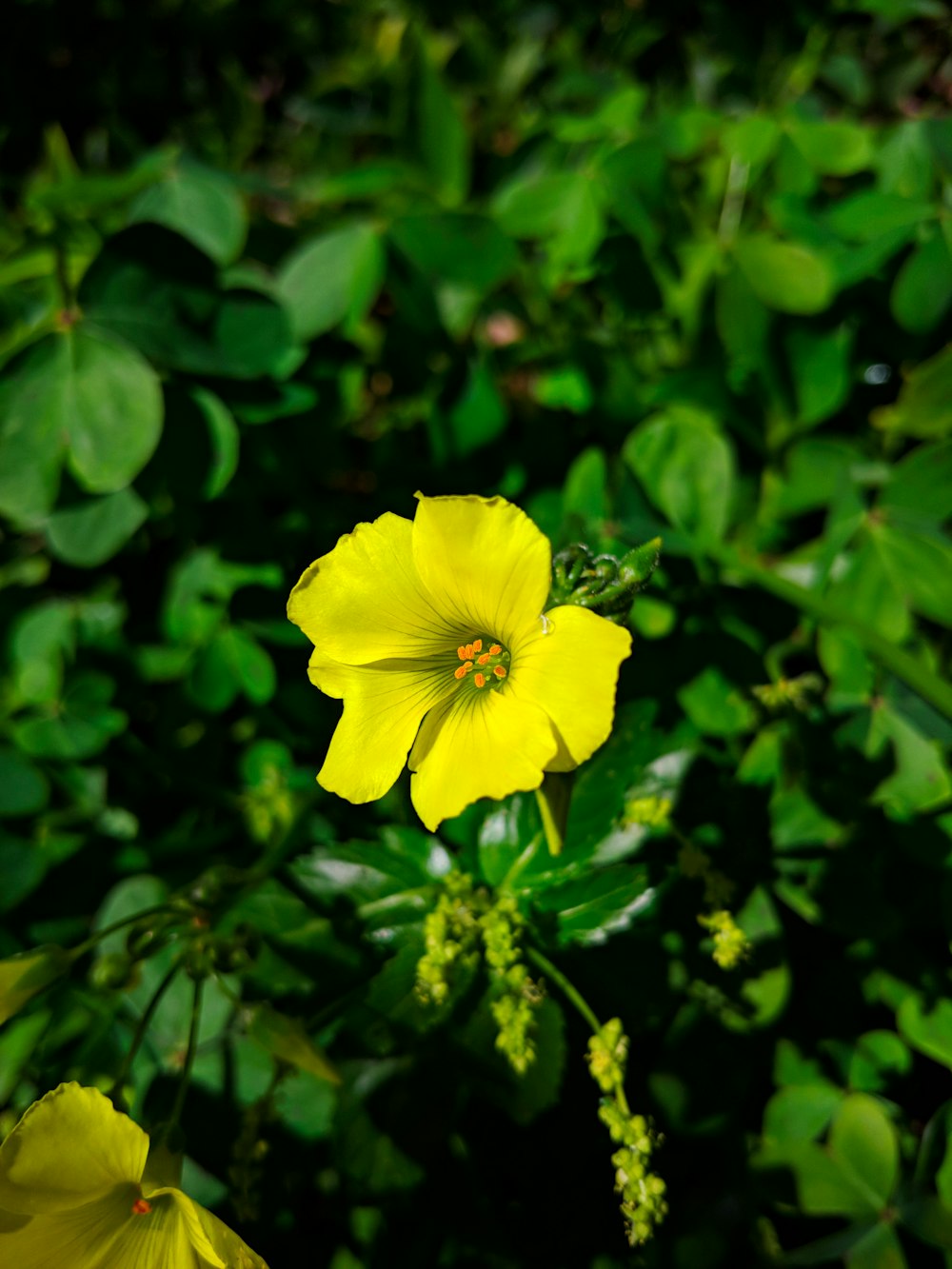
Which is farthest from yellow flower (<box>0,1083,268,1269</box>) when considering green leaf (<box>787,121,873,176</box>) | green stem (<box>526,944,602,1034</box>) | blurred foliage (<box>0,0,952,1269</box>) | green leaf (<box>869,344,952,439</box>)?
green leaf (<box>787,121,873,176</box>)

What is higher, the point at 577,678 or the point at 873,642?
the point at 577,678

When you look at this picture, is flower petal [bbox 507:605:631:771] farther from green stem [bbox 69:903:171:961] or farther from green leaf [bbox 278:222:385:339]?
green leaf [bbox 278:222:385:339]

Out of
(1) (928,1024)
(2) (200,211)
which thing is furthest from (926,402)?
(2) (200,211)

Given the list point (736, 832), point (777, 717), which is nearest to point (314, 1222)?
point (736, 832)

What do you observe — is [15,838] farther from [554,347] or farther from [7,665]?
[554,347]

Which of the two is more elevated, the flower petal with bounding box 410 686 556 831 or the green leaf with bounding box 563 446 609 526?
the flower petal with bounding box 410 686 556 831

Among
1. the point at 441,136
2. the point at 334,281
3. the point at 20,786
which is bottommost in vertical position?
the point at 20,786

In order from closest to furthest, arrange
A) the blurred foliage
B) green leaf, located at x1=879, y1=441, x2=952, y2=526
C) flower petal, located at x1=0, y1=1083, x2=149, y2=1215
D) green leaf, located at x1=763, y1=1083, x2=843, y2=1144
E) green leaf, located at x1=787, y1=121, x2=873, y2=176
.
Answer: flower petal, located at x1=0, y1=1083, x2=149, y2=1215 → the blurred foliage → green leaf, located at x1=763, y1=1083, x2=843, y2=1144 → green leaf, located at x1=879, y1=441, x2=952, y2=526 → green leaf, located at x1=787, y1=121, x2=873, y2=176

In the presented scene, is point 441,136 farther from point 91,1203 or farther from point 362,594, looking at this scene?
point 91,1203
